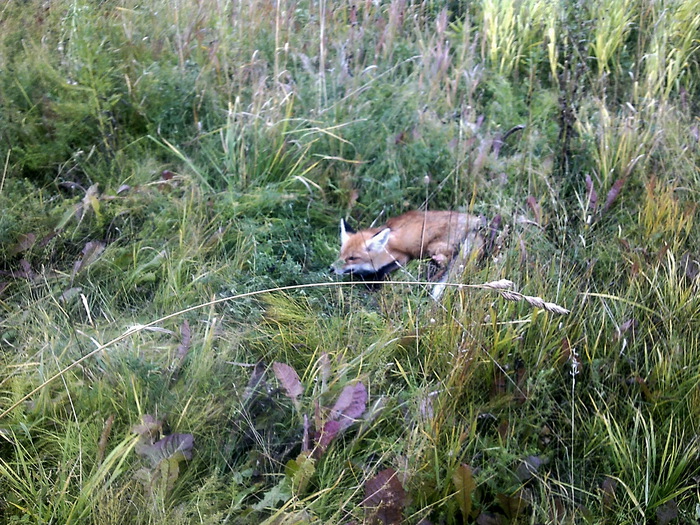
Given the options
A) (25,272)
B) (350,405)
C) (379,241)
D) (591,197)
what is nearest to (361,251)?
(379,241)

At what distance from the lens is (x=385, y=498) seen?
6.24ft

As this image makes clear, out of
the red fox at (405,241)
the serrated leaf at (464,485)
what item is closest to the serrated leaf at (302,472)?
the serrated leaf at (464,485)

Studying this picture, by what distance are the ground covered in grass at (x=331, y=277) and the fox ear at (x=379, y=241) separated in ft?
0.74

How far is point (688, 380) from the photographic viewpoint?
89.1 inches

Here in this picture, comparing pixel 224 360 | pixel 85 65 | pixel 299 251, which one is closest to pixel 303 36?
pixel 85 65

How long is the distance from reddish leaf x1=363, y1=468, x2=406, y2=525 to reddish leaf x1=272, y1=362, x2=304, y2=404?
0.42m

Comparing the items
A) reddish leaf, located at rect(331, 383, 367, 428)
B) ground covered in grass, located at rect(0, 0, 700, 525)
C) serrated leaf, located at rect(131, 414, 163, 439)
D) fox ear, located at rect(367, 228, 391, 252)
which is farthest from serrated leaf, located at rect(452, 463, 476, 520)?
fox ear, located at rect(367, 228, 391, 252)

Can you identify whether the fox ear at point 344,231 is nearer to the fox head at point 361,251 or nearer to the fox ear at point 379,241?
the fox head at point 361,251

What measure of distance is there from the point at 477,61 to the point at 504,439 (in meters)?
3.25

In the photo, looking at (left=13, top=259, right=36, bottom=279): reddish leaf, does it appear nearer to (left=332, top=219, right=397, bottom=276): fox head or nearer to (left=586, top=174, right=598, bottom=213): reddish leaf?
(left=332, top=219, right=397, bottom=276): fox head

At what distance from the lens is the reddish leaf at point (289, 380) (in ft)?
7.30

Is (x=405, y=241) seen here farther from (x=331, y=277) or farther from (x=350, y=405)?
(x=350, y=405)

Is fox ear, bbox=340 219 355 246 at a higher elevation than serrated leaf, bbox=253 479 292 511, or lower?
higher

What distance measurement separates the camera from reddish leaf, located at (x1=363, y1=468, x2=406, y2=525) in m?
1.88
